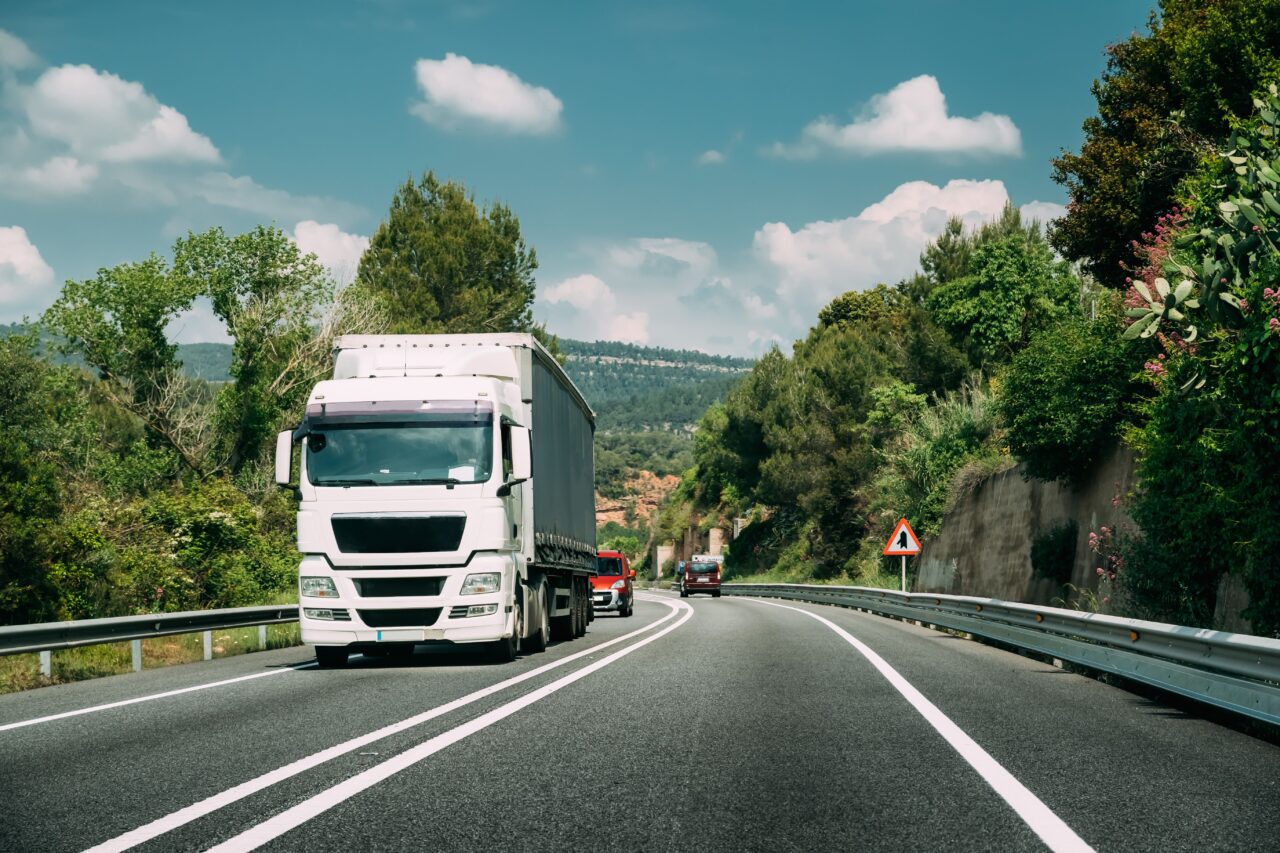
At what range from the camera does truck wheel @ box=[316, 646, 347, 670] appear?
15.2 metres

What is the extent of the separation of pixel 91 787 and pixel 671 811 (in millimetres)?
3176

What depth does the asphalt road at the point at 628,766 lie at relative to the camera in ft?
17.8

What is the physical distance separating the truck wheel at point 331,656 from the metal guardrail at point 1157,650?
8.48 meters

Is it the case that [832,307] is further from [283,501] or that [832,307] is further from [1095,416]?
[1095,416]

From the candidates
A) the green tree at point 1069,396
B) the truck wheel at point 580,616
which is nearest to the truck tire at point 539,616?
the truck wheel at point 580,616

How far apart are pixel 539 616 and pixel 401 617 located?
318cm

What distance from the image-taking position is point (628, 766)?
23.6 feet

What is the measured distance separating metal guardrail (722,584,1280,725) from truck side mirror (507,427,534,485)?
623cm

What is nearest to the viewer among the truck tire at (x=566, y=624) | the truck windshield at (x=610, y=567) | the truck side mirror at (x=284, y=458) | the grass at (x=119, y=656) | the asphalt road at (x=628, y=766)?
the asphalt road at (x=628, y=766)

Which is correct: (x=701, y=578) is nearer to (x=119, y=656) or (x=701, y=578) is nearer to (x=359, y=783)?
(x=119, y=656)

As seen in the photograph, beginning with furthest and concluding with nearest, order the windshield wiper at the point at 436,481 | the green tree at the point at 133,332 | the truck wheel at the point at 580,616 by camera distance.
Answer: the green tree at the point at 133,332 → the truck wheel at the point at 580,616 → the windshield wiper at the point at 436,481

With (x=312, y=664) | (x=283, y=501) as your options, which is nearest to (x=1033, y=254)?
(x=283, y=501)

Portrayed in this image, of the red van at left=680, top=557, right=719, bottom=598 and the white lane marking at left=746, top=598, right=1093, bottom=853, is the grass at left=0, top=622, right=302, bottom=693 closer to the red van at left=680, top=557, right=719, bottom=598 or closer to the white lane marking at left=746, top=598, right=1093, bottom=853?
the white lane marking at left=746, top=598, right=1093, bottom=853

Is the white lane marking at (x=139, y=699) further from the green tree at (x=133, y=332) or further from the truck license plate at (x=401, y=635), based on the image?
the green tree at (x=133, y=332)
